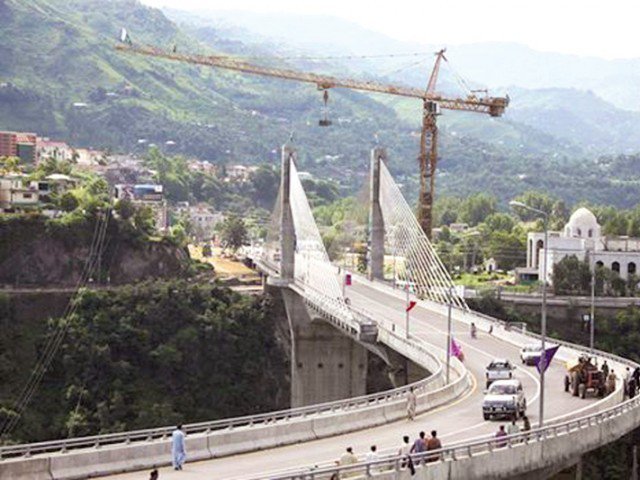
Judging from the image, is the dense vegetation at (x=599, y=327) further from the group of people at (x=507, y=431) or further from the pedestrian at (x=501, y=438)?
the pedestrian at (x=501, y=438)

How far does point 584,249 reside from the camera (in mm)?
Result: 140375

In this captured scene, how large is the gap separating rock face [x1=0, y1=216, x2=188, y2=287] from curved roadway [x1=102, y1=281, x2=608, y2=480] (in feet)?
165

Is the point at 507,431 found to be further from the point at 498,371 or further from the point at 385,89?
the point at 385,89

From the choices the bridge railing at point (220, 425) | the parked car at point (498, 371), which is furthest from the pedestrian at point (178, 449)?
the parked car at point (498, 371)

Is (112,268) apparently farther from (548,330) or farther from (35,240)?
(548,330)

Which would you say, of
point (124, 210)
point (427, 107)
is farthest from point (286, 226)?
point (427, 107)

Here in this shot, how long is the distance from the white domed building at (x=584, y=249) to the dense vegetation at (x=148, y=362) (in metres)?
35.2

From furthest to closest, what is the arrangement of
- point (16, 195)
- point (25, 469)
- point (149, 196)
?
point (149, 196), point (16, 195), point (25, 469)

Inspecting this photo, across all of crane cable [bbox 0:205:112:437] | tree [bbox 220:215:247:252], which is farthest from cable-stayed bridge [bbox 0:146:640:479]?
tree [bbox 220:215:247:252]

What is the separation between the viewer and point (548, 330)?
387 feet

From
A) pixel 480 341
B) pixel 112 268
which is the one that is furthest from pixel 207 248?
pixel 480 341

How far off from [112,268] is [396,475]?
9226cm

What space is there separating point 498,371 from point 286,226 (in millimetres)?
57520

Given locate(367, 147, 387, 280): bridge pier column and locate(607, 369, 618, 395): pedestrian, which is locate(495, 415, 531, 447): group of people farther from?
locate(367, 147, 387, 280): bridge pier column
